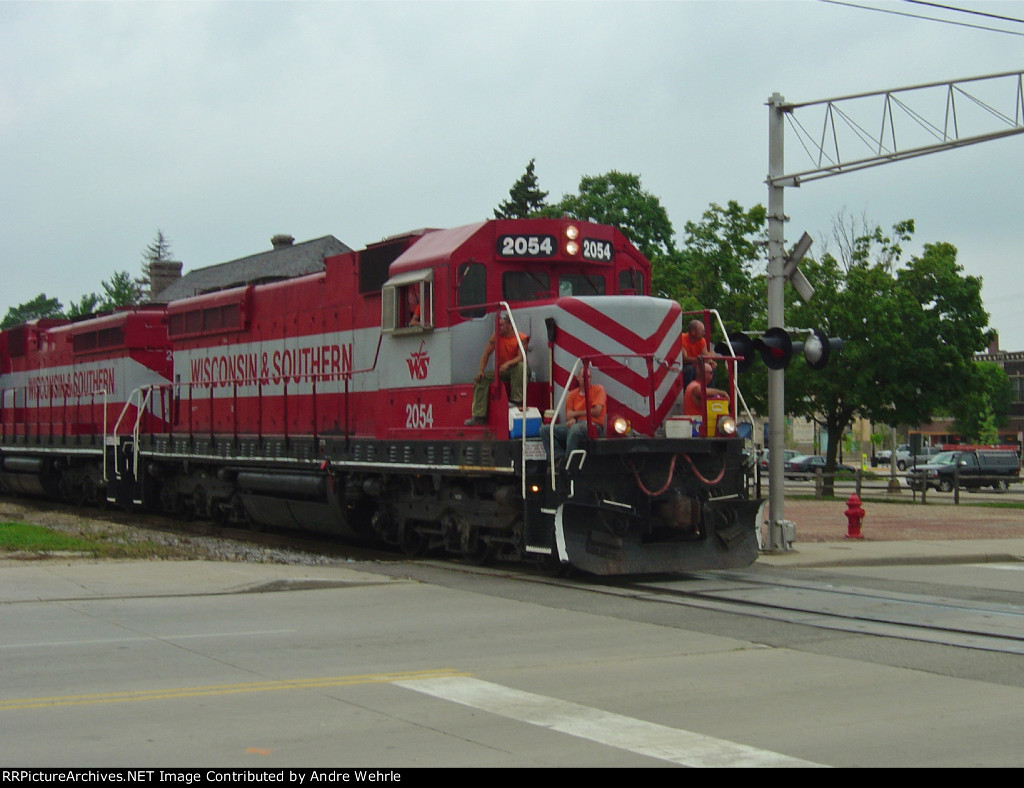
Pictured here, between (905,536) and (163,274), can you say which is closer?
(905,536)

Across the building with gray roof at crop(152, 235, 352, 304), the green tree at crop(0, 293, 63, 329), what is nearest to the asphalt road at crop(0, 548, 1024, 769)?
the building with gray roof at crop(152, 235, 352, 304)

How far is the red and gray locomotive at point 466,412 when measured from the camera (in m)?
13.4

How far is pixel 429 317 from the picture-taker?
48.9ft

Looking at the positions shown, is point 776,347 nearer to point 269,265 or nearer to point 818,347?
point 818,347

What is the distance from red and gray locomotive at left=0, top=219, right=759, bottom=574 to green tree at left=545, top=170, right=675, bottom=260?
1646 inches

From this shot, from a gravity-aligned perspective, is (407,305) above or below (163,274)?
below

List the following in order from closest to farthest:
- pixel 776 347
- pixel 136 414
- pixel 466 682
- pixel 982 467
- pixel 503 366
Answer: pixel 466 682
pixel 503 366
pixel 776 347
pixel 136 414
pixel 982 467

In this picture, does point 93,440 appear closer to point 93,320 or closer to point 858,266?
point 93,320

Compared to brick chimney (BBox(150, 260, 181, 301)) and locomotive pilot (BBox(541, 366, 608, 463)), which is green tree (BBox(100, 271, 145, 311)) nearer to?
brick chimney (BBox(150, 260, 181, 301))

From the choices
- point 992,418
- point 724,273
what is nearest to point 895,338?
point 724,273

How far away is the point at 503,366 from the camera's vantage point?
13719 mm

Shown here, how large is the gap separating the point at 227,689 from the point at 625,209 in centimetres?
5609

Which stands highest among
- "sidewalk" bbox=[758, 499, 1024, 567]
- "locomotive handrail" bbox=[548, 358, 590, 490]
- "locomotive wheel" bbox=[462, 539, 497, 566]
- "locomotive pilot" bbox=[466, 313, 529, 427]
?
"locomotive pilot" bbox=[466, 313, 529, 427]

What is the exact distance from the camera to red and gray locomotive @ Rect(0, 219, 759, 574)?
13.4 m
